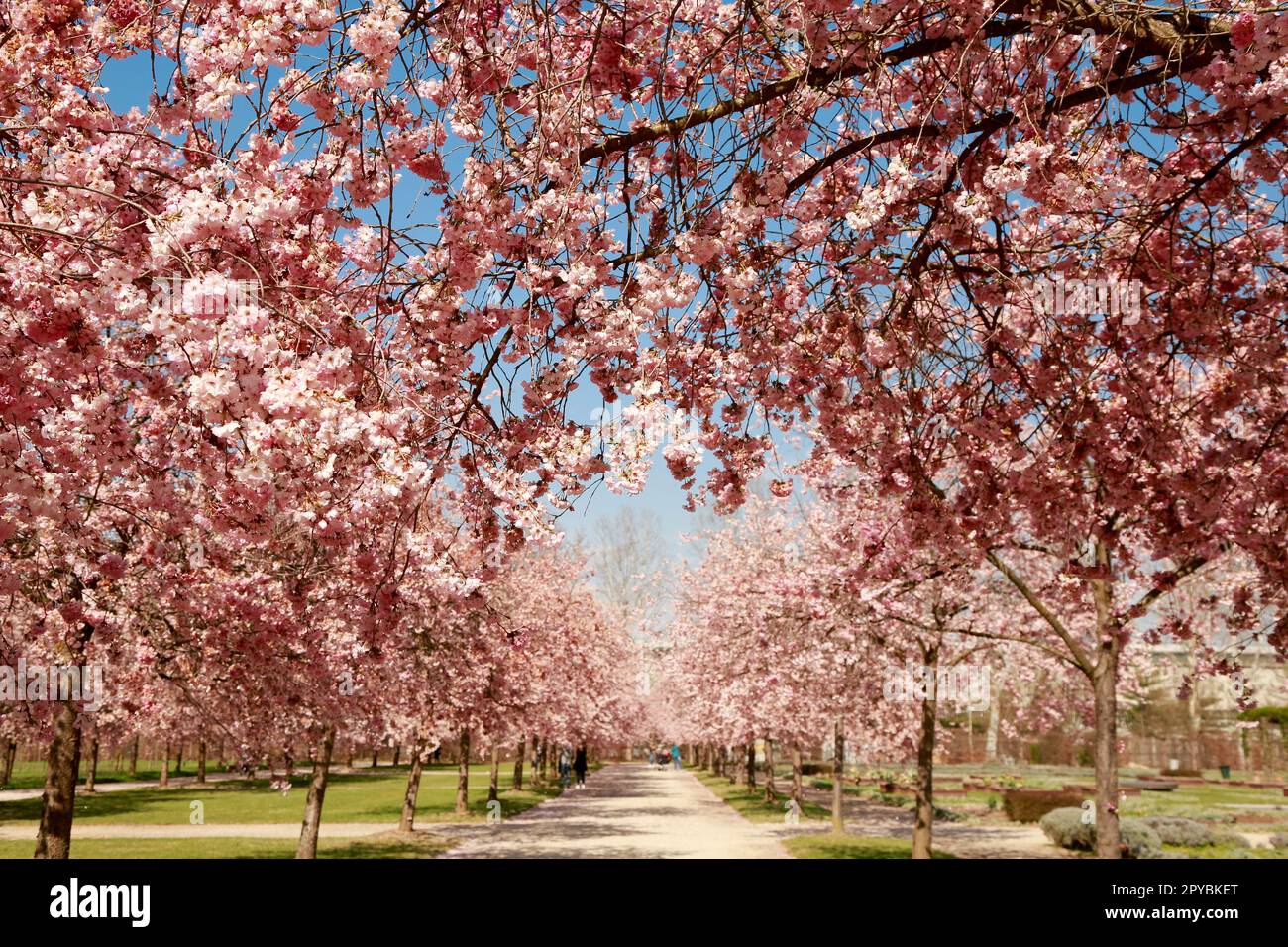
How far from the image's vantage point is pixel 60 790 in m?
9.08

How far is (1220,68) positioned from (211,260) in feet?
12.7

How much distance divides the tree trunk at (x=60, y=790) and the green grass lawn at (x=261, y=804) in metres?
12.6

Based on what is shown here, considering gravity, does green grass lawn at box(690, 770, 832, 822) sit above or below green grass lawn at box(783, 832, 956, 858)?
below

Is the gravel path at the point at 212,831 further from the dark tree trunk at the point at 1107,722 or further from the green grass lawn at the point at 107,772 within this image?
the dark tree trunk at the point at 1107,722

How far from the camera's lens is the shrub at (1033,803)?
21.2m

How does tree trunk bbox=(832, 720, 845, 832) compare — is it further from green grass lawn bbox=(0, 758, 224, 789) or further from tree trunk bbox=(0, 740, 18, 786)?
tree trunk bbox=(0, 740, 18, 786)

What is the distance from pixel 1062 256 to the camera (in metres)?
5.26

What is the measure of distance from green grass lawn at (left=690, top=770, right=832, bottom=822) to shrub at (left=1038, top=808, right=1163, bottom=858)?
5511 millimetres

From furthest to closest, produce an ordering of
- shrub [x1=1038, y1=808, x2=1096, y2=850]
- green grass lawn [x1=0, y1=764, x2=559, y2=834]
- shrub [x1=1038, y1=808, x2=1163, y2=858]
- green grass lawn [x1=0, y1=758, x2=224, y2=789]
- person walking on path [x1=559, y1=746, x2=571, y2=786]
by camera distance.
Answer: person walking on path [x1=559, y1=746, x2=571, y2=786] → green grass lawn [x1=0, y1=758, x2=224, y2=789] → green grass lawn [x1=0, y1=764, x2=559, y2=834] → shrub [x1=1038, y1=808, x2=1096, y2=850] → shrub [x1=1038, y1=808, x2=1163, y2=858]

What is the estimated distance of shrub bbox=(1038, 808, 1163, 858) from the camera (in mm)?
14658

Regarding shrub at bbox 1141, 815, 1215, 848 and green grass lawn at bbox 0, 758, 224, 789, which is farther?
green grass lawn at bbox 0, 758, 224, 789

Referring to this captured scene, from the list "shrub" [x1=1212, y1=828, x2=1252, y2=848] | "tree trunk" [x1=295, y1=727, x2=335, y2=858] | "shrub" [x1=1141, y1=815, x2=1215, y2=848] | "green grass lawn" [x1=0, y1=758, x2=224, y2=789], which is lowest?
"green grass lawn" [x1=0, y1=758, x2=224, y2=789]

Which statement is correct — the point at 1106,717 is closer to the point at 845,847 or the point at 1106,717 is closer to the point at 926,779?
the point at 926,779

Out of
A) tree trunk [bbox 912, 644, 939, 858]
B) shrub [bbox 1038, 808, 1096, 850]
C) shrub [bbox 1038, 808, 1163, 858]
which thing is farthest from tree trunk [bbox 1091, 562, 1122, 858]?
shrub [bbox 1038, 808, 1096, 850]
